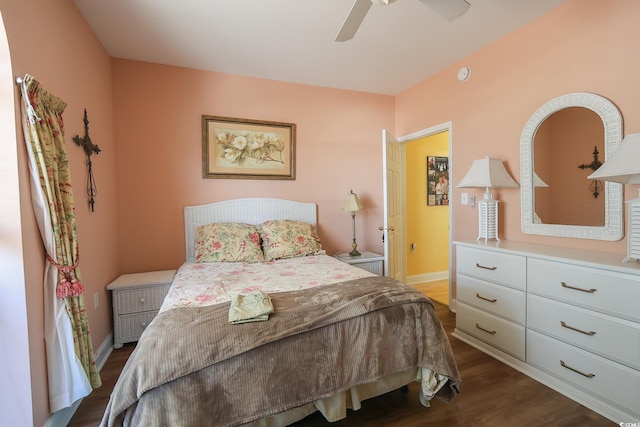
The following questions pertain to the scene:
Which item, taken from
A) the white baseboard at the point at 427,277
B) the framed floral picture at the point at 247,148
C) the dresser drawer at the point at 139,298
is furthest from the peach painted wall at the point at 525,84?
the dresser drawer at the point at 139,298

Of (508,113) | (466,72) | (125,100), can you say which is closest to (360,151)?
(466,72)

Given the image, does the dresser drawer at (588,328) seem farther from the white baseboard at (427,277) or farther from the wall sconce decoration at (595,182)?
the white baseboard at (427,277)

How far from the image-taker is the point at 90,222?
223cm

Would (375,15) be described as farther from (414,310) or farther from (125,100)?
(125,100)

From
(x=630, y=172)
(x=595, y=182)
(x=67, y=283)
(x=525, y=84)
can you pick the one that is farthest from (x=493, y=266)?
(x=67, y=283)

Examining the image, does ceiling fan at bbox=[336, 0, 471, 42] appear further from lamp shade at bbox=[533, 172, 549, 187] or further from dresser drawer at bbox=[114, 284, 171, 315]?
dresser drawer at bbox=[114, 284, 171, 315]

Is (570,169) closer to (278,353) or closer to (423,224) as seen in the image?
(423,224)

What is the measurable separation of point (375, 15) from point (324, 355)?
238 cm

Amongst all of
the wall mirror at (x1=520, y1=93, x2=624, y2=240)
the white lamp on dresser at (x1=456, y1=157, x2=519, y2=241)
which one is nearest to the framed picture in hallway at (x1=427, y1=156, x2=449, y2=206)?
the white lamp on dresser at (x1=456, y1=157, x2=519, y2=241)

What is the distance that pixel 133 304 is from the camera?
2.52 m

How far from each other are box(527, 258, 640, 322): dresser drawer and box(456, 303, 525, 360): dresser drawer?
0.36m

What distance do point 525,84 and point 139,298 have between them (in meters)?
3.76

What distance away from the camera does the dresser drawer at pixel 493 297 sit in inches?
82.2

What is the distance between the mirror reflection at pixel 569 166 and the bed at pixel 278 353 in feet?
4.66
